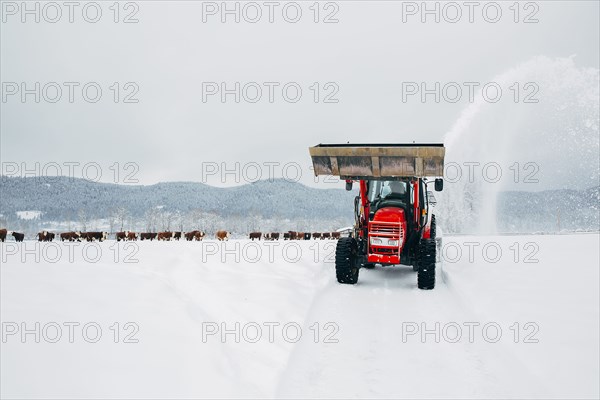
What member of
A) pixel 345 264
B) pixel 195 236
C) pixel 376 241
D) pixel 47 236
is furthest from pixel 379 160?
pixel 47 236

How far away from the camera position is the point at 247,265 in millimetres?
10844

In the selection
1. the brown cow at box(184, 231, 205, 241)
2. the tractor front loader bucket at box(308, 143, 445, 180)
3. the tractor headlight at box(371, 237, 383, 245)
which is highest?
the tractor front loader bucket at box(308, 143, 445, 180)

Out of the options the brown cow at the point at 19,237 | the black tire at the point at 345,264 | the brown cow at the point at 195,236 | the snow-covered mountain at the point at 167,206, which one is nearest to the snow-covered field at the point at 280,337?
the black tire at the point at 345,264

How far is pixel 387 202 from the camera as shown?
11.5 m

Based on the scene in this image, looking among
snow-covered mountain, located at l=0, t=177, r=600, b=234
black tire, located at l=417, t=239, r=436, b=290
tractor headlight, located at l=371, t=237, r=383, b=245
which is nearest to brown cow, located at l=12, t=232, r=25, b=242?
tractor headlight, located at l=371, t=237, r=383, b=245

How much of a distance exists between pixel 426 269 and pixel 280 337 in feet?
16.2

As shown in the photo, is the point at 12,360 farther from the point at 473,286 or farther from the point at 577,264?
the point at 577,264

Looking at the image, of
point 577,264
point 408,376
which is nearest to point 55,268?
point 408,376

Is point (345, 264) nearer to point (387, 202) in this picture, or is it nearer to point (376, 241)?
point (376, 241)

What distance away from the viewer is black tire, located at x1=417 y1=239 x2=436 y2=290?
396 inches

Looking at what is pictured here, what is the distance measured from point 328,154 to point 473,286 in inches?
160

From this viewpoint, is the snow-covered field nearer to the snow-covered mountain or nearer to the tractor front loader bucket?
the tractor front loader bucket

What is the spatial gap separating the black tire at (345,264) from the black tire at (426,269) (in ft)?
4.83

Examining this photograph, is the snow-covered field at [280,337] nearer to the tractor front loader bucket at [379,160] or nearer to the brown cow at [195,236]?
the tractor front loader bucket at [379,160]
